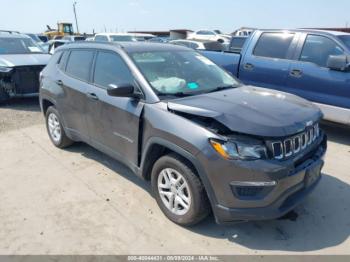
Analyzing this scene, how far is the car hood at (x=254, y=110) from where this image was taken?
8.82ft

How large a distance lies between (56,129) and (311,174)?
3926 mm

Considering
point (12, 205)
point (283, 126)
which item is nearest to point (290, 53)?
point (283, 126)

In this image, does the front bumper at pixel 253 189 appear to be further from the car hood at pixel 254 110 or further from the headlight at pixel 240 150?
the car hood at pixel 254 110

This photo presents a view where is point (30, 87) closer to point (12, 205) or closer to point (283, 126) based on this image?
point (12, 205)

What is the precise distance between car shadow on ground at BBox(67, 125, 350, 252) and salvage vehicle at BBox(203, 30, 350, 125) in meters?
2.08

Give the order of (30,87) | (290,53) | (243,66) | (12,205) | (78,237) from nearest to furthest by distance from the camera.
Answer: (78,237) → (12,205) → (290,53) → (243,66) → (30,87)

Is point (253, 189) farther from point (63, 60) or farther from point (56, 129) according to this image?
point (56, 129)

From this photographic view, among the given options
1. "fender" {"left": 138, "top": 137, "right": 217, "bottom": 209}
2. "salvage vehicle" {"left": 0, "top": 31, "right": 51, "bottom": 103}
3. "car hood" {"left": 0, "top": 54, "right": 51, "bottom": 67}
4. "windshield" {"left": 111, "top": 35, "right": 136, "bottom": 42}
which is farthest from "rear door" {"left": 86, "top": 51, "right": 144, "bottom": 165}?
"windshield" {"left": 111, "top": 35, "right": 136, "bottom": 42}

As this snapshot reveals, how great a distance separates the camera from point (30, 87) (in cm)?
815

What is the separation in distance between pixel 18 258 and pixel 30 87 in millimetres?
6207

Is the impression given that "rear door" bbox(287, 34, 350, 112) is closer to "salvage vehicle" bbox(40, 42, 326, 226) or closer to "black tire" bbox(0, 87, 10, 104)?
"salvage vehicle" bbox(40, 42, 326, 226)

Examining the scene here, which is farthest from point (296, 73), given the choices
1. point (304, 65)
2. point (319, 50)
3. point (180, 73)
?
point (180, 73)

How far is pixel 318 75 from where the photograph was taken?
5.46 meters

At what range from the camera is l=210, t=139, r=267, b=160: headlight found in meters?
2.64
